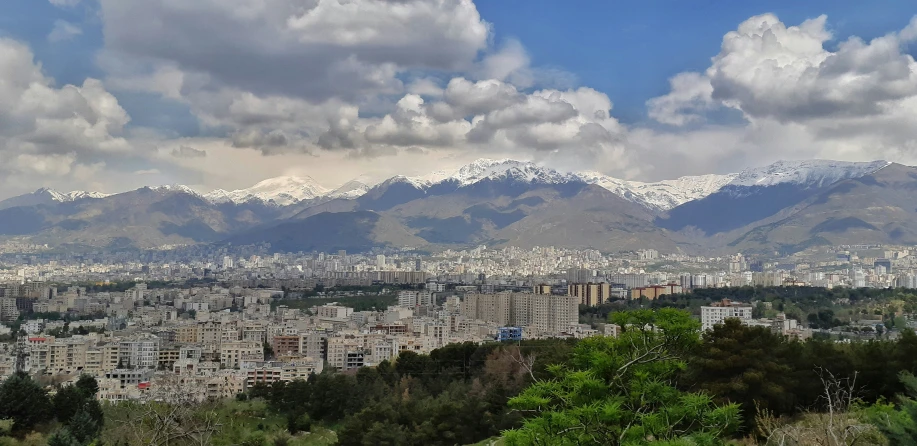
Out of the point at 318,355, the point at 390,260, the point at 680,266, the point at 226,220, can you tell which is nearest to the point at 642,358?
the point at 318,355

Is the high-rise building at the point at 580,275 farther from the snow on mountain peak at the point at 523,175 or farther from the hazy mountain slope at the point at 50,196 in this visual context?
the hazy mountain slope at the point at 50,196

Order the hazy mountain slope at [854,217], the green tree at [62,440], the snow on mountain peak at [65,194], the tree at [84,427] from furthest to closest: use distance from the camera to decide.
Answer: the snow on mountain peak at [65,194]
the hazy mountain slope at [854,217]
the tree at [84,427]
the green tree at [62,440]

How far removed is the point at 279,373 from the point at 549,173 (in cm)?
17649

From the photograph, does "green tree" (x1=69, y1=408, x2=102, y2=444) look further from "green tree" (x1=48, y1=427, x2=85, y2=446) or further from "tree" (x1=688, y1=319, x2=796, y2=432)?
"tree" (x1=688, y1=319, x2=796, y2=432)

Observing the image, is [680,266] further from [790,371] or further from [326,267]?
[790,371]

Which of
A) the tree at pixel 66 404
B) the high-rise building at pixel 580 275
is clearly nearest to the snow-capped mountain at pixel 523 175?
the high-rise building at pixel 580 275

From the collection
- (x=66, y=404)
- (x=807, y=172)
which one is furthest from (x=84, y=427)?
(x=807, y=172)

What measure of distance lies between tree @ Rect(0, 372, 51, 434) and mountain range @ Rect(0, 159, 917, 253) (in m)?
99.7

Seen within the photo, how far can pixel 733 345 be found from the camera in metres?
9.04

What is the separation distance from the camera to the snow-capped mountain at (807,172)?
145000 mm

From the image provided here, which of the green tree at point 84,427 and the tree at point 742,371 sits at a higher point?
the tree at point 742,371

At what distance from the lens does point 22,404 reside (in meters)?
12.6

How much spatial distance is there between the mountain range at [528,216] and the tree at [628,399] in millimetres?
102411

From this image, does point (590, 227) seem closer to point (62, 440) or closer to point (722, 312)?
point (722, 312)
